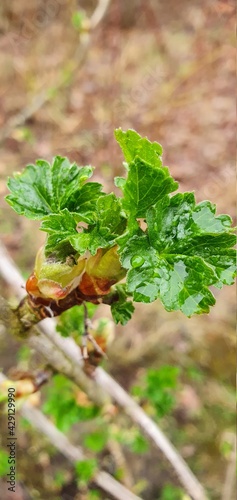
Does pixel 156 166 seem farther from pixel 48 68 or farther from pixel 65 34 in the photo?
pixel 65 34

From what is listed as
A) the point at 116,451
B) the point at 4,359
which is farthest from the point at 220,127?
the point at 116,451

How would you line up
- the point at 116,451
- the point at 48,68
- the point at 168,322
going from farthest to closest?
the point at 48,68
the point at 168,322
the point at 116,451

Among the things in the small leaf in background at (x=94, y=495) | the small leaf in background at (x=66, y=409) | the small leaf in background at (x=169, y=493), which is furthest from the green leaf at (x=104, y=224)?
the small leaf in background at (x=169, y=493)

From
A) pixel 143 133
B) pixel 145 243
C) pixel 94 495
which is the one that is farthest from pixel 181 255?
pixel 143 133

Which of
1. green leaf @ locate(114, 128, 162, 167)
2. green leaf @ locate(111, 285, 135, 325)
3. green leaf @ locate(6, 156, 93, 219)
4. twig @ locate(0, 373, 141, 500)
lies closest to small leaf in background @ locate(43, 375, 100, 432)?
Result: twig @ locate(0, 373, 141, 500)

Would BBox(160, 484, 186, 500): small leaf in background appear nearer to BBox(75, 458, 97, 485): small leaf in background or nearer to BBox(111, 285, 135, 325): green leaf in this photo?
BBox(75, 458, 97, 485): small leaf in background

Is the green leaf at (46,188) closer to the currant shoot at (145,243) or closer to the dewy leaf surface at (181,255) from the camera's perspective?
the currant shoot at (145,243)
